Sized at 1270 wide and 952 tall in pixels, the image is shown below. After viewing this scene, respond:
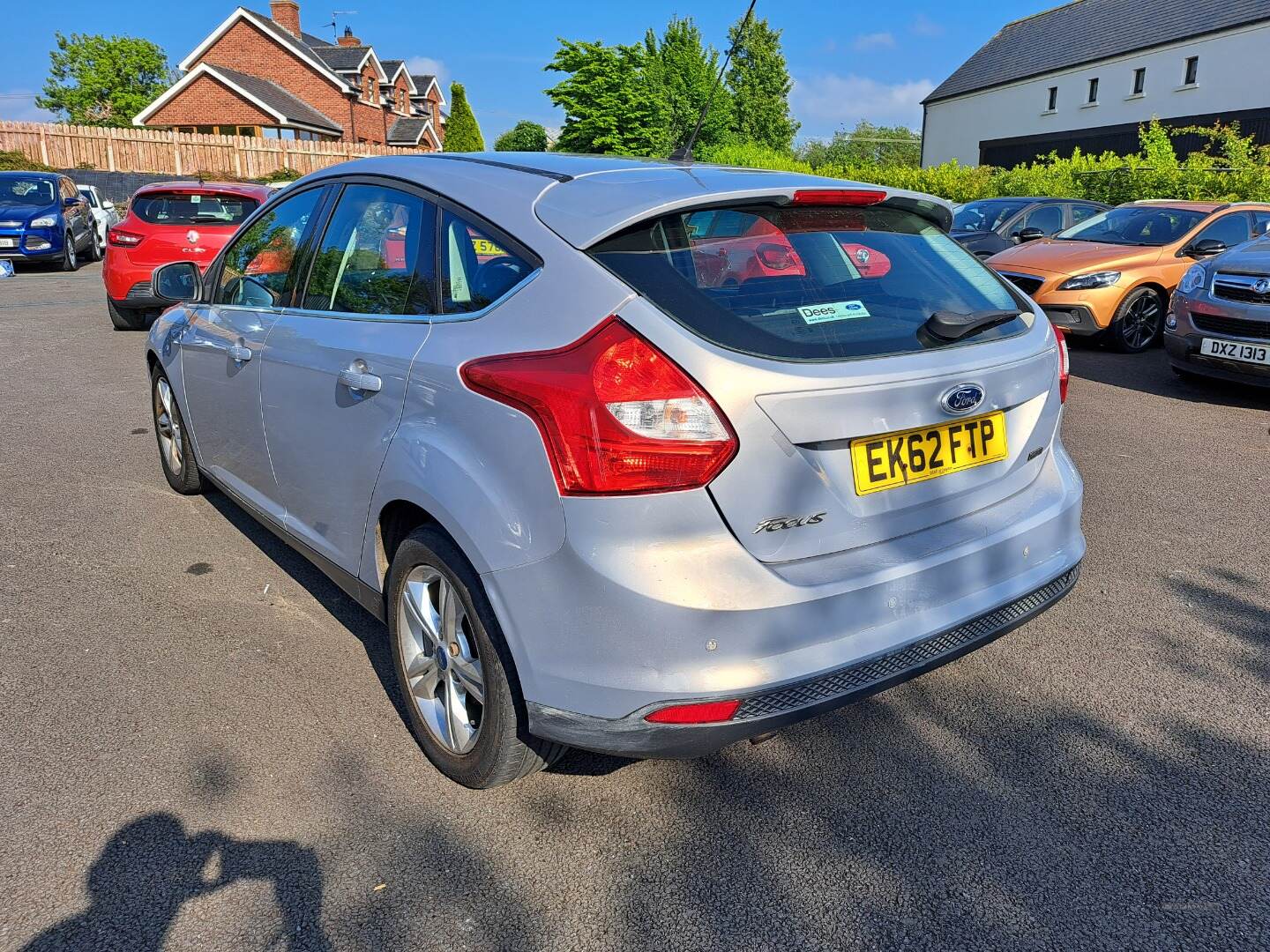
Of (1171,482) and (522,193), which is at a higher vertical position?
(522,193)

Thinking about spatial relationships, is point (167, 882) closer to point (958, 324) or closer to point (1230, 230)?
point (958, 324)

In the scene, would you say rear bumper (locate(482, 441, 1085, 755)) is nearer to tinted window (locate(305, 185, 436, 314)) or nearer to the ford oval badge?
the ford oval badge

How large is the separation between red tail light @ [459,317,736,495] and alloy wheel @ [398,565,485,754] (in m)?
0.61

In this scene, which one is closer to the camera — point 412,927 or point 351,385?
point 412,927

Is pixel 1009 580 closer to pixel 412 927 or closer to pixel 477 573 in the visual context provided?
pixel 477 573

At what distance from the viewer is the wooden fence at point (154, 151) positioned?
3491 centimetres

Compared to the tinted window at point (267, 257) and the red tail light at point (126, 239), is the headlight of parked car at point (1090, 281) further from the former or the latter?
the red tail light at point (126, 239)

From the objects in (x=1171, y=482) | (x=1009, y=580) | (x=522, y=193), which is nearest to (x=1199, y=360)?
(x=1171, y=482)

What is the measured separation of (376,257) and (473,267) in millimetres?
604

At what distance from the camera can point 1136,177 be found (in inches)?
745

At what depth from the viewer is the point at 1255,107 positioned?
33.1m

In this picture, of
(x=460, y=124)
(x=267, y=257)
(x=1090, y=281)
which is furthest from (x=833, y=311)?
(x=460, y=124)

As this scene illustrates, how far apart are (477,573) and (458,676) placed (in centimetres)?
40

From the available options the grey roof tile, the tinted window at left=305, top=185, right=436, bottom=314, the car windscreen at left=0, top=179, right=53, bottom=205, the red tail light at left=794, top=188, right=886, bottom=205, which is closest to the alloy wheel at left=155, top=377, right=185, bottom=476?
the tinted window at left=305, top=185, right=436, bottom=314
